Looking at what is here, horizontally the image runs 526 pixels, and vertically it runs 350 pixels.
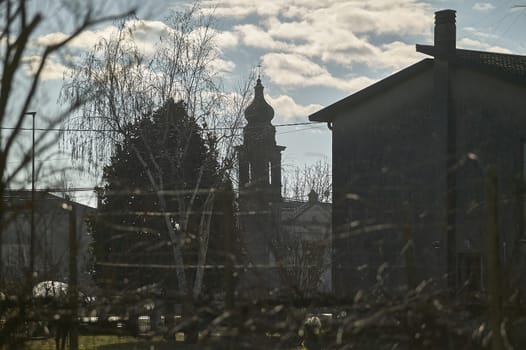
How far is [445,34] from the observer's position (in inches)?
816

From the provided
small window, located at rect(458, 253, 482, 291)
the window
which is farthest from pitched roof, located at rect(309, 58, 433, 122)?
the window

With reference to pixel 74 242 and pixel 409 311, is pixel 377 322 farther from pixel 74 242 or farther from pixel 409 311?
pixel 74 242

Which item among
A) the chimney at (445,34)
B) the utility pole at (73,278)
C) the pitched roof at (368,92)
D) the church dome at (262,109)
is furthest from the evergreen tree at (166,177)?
the church dome at (262,109)

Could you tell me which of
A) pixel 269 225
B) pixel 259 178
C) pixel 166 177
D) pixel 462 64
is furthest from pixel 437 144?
pixel 269 225

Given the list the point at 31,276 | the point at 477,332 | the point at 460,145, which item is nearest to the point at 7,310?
the point at 31,276

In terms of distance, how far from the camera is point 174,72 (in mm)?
24000

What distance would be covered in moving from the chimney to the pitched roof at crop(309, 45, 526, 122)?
151 millimetres

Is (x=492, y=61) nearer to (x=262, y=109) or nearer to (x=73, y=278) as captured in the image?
(x=73, y=278)

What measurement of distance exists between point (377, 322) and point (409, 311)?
296 mm

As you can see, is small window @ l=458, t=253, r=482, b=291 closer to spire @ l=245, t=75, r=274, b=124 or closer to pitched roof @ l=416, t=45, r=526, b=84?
pitched roof @ l=416, t=45, r=526, b=84

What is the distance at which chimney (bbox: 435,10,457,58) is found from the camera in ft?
67.3

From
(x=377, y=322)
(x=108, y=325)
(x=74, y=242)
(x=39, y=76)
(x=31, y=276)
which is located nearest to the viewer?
(x=39, y=76)

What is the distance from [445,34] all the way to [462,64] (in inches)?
37.9

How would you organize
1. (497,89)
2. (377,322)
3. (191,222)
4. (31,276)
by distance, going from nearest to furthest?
1. (377,322)
2. (31,276)
3. (497,89)
4. (191,222)
